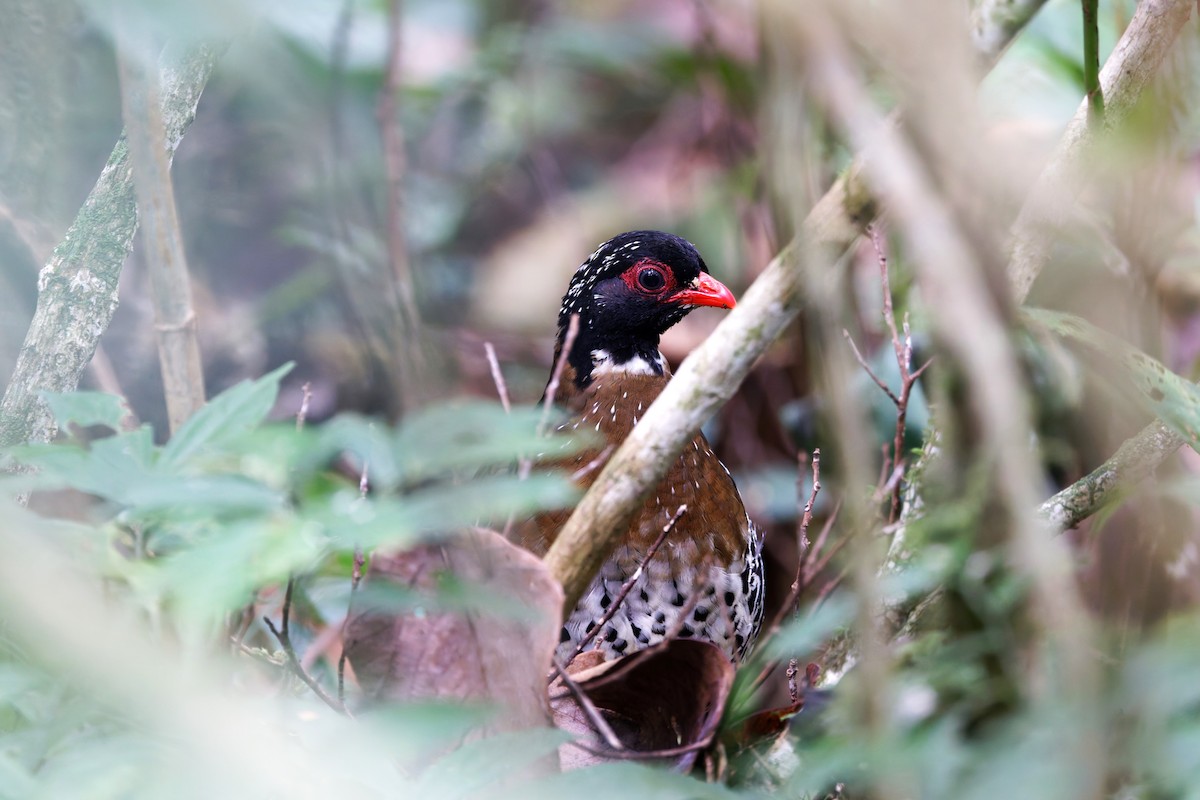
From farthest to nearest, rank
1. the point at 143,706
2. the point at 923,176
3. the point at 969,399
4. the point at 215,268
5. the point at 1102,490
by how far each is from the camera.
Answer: the point at 215,268, the point at 1102,490, the point at 969,399, the point at 923,176, the point at 143,706

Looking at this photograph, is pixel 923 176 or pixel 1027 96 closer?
pixel 923 176

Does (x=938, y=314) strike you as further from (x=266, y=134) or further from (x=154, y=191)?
(x=266, y=134)

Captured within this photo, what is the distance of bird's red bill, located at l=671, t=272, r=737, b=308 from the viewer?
2.55 meters

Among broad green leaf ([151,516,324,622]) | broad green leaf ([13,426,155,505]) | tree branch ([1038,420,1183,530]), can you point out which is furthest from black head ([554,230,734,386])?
broad green leaf ([151,516,324,622])

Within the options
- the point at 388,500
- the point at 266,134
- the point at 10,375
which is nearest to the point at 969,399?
the point at 388,500

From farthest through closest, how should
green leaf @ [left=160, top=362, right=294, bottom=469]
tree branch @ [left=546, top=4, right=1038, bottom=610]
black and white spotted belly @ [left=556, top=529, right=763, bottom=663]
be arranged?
black and white spotted belly @ [left=556, top=529, right=763, bottom=663], tree branch @ [left=546, top=4, right=1038, bottom=610], green leaf @ [left=160, top=362, right=294, bottom=469]

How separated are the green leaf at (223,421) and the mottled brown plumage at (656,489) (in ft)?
2.31

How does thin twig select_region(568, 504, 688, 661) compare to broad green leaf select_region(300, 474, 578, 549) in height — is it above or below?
below

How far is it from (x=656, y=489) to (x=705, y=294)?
2.11ft

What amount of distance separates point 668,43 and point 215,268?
1.92 m

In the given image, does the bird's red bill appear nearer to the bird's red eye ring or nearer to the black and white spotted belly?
the bird's red eye ring

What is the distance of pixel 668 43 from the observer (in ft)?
14.5

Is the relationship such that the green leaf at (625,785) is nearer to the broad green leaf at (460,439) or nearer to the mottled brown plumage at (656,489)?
the broad green leaf at (460,439)

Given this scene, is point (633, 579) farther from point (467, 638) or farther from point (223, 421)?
point (223, 421)
